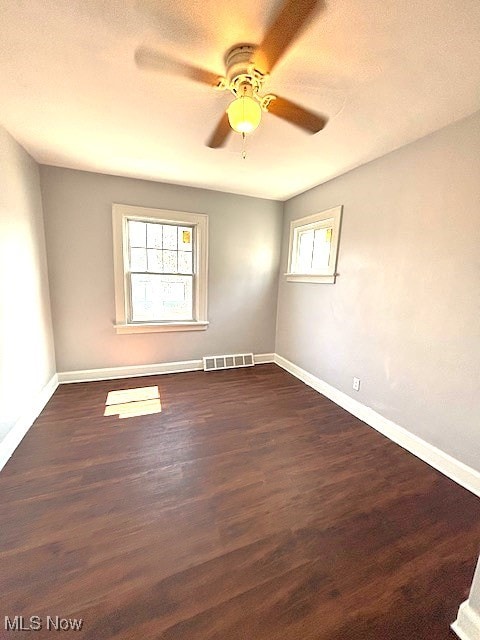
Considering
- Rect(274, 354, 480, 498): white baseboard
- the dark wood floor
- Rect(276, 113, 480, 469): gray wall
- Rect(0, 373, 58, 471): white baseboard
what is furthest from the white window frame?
Rect(274, 354, 480, 498): white baseboard

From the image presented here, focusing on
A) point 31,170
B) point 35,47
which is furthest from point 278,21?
point 31,170

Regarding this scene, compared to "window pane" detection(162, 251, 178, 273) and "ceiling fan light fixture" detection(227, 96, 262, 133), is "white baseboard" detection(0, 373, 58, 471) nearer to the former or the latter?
"window pane" detection(162, 251, 178, 273)

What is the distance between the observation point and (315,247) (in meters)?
3.20

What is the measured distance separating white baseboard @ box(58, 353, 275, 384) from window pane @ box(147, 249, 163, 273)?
127 centimetres

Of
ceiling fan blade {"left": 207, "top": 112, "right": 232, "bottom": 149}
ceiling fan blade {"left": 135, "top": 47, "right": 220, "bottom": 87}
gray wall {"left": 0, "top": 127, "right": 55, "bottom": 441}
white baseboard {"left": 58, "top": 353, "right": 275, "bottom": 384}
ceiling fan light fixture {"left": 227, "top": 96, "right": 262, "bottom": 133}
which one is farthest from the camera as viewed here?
white baseboard {"left": 58, "top": 353, "right": 275, "bottom": 384}

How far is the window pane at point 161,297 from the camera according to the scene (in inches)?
129

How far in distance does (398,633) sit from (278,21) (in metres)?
2.35

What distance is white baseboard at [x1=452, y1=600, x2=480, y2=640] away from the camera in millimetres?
923

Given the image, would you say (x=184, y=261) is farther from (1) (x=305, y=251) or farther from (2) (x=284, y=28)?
(2) (x=284, y=28)

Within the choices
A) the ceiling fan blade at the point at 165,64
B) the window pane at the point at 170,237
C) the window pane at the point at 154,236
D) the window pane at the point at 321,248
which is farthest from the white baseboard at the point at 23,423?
the window pane at the point at 321,248

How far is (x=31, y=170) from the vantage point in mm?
2441

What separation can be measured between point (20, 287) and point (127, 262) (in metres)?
1.16

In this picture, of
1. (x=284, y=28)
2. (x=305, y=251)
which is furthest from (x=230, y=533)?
(x=305, y=251)

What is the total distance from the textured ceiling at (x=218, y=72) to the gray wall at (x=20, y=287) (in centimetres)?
33
